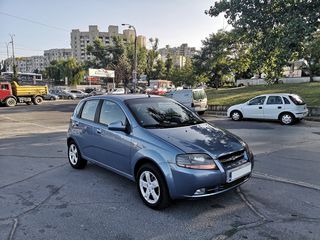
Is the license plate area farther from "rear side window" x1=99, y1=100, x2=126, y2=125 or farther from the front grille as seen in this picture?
"rear side window" x1=99, y1=100, x2=126, y2=125

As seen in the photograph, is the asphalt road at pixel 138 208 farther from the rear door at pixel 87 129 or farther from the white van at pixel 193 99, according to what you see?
the white van at pixel 193 99

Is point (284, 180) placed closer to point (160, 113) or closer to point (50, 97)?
point (160, 113)

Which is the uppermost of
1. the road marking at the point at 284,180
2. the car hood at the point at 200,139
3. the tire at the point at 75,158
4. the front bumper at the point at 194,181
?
the car hood at the point at 200,139

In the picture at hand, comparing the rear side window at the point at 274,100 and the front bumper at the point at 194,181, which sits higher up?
the rear side window at the point at 274,100

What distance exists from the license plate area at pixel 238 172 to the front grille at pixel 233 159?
0.05 metres

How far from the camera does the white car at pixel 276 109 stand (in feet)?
42.5

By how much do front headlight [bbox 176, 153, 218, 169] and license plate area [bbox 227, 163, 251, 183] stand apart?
10.8 inches

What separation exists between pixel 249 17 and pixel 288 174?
32.7ft

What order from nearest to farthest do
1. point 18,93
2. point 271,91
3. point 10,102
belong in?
1. point 271,91
2. point 10,102
3. point 18,93

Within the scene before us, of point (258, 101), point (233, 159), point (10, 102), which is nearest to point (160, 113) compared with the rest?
point (233, 159)

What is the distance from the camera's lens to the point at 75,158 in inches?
233

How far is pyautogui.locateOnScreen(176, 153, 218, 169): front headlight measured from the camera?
359 cm

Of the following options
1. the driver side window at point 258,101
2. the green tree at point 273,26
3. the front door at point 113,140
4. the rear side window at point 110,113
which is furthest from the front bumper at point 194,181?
the driver side window at point 258,101

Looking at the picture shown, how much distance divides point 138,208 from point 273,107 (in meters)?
11.2
